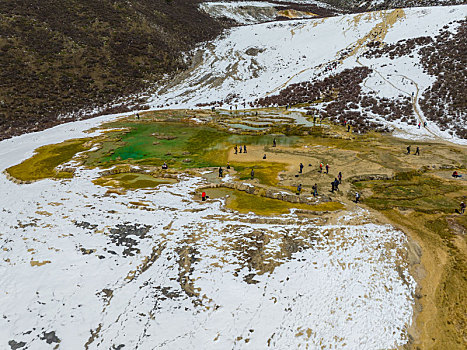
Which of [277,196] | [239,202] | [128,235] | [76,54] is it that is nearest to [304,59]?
[76,54]

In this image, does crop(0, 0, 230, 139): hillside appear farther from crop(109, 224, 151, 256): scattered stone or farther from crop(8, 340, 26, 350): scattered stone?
crop(8, 340, 26, 350): scattered stone

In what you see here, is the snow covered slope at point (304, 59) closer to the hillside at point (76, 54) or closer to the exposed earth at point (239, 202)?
the exposed earth at point (239, 202)

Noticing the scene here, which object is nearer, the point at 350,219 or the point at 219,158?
the point at 350,219

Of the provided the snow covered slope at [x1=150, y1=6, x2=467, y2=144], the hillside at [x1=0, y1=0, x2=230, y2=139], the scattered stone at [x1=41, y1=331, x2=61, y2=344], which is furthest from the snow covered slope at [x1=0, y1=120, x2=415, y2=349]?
the snow covered slope at [x1=150, y1=6, x2=467, y2=144]

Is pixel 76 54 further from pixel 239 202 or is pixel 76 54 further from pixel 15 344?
pixel 15 344

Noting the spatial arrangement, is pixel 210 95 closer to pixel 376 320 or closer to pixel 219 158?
pixel 219 158

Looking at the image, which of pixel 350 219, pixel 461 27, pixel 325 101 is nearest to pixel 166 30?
pixel 325 101

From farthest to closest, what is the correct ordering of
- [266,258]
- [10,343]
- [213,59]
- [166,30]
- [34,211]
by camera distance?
[166,30], [213,59], [34,211], [266,258], [10,343]
